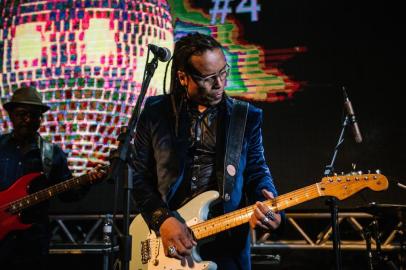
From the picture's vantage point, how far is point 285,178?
484 cm

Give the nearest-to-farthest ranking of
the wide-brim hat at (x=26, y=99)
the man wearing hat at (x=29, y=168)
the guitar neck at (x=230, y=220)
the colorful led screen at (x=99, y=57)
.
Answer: the guitar neck at (x=230, y=220) < the man wearing hat at (x=29, y=168) < the wide-brim hat at (x=26, y=99) < the colorful led screen at (x=99, y=57)

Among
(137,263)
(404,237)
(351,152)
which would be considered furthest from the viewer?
(351,152)

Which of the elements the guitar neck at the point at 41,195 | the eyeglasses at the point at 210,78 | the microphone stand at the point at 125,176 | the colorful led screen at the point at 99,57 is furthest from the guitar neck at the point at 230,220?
the colorful led screen at the point at 99,57

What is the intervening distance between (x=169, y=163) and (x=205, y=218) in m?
0.39

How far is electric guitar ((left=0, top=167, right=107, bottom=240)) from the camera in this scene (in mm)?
4516

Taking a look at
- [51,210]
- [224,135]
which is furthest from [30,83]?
[224,135]

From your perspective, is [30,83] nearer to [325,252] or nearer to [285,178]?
[285,178]

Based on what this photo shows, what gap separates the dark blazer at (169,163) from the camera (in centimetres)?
284

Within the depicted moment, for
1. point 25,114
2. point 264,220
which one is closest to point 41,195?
point 25,114

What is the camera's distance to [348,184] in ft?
9.89

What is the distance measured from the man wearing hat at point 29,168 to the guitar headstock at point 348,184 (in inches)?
87.2

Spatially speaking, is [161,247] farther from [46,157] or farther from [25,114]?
[25,114]

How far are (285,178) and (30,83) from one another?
3.04 metres

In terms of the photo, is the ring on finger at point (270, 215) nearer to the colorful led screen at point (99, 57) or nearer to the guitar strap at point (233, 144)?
the guitar strap at point (233, 144)
